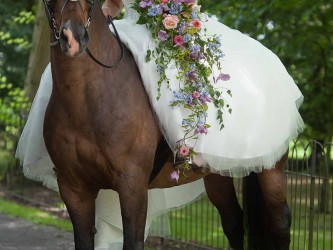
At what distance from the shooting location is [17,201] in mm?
10961

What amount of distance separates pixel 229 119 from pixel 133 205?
95 centimetres

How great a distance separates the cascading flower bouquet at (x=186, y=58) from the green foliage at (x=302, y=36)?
517cm

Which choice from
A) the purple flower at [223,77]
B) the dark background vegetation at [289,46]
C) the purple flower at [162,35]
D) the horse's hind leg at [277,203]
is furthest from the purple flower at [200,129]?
the dark background vegetation at [289,46]

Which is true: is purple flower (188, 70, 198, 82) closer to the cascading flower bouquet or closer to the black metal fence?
the cascading flower bouquet

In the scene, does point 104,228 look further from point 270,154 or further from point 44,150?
point 270,154

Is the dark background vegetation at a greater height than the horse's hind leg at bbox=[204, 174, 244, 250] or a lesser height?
greater

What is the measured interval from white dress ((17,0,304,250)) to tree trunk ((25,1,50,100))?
606cm

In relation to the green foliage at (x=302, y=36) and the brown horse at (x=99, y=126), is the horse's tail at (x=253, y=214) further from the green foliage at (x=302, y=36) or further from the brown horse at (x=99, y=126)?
the green foliage at (x=302, y=36)

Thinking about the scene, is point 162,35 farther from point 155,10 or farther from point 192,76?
point 192,76

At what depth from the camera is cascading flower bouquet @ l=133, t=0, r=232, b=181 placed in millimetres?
4320

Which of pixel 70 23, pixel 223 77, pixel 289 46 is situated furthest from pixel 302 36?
pixel 70 23

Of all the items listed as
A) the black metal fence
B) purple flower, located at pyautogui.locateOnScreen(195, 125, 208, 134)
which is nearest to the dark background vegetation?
the black metal fence

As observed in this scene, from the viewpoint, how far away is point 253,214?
18.1ft

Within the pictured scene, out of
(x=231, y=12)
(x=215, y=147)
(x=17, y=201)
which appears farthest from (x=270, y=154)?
(x=17, y=201)
